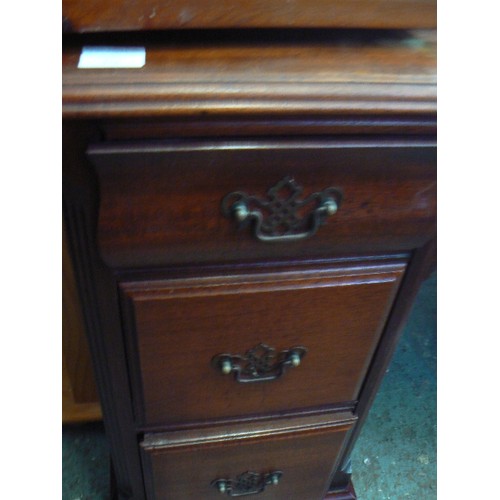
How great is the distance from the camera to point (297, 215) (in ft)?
1.45

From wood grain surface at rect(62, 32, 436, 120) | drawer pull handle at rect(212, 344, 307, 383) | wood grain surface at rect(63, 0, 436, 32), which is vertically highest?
wood grain surface at rect(63, 0, 436, 32)

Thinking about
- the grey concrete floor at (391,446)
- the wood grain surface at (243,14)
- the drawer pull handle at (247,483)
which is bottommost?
the grey concrete floor at (391,446)

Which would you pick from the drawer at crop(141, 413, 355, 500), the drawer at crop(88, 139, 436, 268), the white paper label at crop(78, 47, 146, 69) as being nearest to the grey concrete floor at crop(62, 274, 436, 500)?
the drawer at crop(141, 413, 355, 500)

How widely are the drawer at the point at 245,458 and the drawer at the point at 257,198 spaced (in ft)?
0.87

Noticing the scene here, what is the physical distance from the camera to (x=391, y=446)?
1.00 metres

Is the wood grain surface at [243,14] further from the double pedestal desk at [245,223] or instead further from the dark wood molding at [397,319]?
the dark wood molding at [397,319]

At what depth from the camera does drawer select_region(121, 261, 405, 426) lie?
0.49 metres

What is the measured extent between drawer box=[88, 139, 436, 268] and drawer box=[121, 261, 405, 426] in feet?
0.12

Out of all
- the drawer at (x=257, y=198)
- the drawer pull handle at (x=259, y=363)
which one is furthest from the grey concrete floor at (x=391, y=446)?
the drawer at (x=257, y=198)

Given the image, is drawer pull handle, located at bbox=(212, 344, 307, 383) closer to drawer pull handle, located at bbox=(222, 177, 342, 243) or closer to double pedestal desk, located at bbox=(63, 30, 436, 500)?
double pedestal desk, located at bbox=(63, 30, 436, 500)

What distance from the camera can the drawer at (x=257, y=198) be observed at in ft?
1.30

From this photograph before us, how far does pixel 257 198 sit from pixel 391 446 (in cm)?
75

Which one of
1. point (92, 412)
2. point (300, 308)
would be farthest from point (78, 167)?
point (92, 412)

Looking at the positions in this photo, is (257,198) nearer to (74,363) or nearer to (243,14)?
(243,14)
